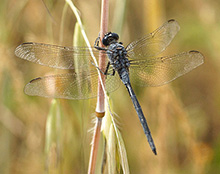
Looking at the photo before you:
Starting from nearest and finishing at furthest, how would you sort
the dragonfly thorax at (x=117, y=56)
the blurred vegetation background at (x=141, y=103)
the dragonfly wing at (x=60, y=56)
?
1. the dragonfly wing at (x=60, y=56)
2. the dragonfly thorax at (x=117, y=56)
3. the blurred vegetation background at (x=141, y=103)

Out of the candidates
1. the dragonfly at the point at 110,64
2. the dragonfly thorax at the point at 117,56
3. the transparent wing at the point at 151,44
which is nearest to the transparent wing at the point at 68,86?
the dragonfly at the point at 110,64

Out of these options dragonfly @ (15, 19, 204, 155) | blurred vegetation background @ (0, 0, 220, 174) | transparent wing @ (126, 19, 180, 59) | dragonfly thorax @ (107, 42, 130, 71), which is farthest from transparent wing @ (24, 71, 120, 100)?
blurred vegetation background @ (0, 0, 220, 174)

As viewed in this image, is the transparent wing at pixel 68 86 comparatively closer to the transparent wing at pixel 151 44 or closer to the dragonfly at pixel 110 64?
the dragonfly at pixel 110 64

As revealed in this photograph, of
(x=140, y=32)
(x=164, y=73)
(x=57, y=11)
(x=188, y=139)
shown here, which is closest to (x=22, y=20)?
(x=57, y=11)

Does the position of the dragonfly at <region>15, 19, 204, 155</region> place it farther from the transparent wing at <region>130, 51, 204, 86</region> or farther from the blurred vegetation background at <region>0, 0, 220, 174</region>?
the blurred vegetation background at <region>0, 0, 220, 174</region>

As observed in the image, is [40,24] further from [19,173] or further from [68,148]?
[19,173]

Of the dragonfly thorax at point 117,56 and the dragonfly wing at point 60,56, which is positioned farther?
the dragonfly thorax at point 117,56

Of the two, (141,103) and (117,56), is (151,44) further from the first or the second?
(141,103)
